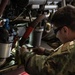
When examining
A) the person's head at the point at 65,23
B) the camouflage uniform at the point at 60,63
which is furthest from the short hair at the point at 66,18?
the camouflage uniform at the point at 60,63

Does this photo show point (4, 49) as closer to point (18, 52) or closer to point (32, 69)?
point (18, 52)

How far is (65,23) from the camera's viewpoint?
3.90ft

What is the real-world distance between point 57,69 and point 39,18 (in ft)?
2.30

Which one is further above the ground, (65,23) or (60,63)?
(65,23)

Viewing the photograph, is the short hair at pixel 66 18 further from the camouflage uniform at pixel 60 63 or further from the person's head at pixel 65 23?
the camouflage uniform at pixel 60 63

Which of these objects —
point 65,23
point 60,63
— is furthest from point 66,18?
point 60,63

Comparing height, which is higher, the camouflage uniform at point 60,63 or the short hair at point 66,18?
the short hair at point 66,18

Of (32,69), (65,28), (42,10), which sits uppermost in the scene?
(42,10)

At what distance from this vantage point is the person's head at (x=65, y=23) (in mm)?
1182

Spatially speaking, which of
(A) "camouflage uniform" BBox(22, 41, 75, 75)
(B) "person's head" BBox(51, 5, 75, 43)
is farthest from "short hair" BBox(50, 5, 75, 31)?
(A) "camouflage uniform" BBox(22, 41, 75, 75)

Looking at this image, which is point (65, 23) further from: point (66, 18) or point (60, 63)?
point (60, 63)

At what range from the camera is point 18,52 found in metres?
1.41

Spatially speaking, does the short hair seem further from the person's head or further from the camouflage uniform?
the camouflage uniform

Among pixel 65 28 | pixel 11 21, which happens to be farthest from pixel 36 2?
pixel 65 28
